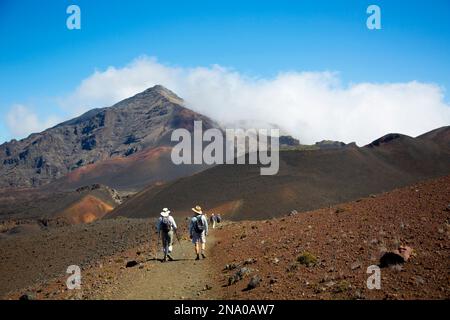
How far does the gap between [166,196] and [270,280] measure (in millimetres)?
66226

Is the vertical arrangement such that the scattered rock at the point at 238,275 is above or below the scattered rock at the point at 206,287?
above

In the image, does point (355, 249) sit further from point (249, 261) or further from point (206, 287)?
point (206, 287)

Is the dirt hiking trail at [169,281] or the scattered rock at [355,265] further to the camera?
the dirt hiking trail at [169,281]

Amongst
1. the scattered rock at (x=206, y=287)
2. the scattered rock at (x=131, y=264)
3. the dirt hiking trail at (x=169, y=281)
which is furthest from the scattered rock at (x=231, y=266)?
the scattered rock at (x=131, y=264)

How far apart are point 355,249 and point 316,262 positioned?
1331mm

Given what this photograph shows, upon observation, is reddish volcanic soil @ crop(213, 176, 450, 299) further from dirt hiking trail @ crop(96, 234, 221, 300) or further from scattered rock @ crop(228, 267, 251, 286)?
dirt hiking trail @ crop(96, 234, 221, 300)

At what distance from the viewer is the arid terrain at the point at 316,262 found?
1034cm

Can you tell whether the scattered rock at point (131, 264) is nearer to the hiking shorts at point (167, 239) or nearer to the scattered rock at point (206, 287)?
the hiking shorts at point (167, 239)

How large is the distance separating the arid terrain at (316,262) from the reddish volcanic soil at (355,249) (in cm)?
2

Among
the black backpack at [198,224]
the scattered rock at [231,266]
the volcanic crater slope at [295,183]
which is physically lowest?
the scattered rock at [231,266]

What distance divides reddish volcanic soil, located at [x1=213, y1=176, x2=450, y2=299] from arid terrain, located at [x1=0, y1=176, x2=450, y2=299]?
0.02 metres

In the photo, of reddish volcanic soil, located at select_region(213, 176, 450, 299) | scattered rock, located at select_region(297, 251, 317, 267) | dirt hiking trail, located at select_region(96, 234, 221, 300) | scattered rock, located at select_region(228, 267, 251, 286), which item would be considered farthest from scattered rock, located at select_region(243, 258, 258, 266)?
scattered rock, located at select_region(297, 251, 317, 267)

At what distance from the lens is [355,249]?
43.2ft

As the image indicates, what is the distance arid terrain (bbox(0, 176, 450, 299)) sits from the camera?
10.3 m
